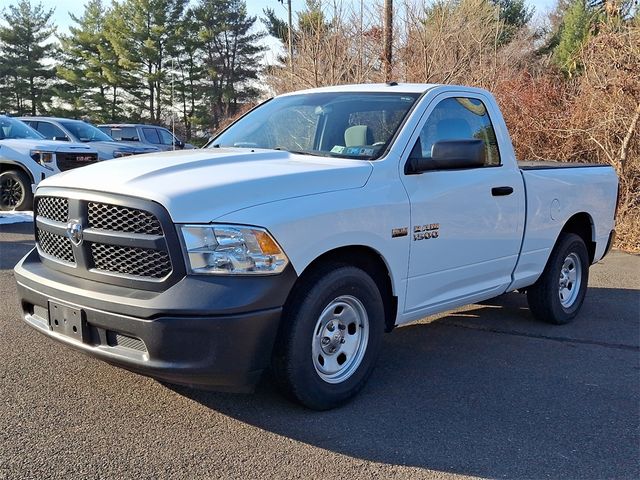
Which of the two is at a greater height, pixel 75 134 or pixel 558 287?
pixel 75 134

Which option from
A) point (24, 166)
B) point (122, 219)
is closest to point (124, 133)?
point (24, 166)

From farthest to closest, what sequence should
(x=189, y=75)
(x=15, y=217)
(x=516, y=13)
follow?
1. (x=189, y=75)
2. (x=516, y=13)
3. (x=15, y=217)

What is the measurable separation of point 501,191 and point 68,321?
321 cm

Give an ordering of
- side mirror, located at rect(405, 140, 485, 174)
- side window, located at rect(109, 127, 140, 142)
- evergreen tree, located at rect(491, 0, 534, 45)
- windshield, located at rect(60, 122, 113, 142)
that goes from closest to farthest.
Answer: side mirror, located at rect(405, 140, 485, 174), windshield, located at rect(60, 122, 113, 142), side window, located at rect(109, 127, 140, 142), evergreen tree, located at rect(491, 0, 534, 45)

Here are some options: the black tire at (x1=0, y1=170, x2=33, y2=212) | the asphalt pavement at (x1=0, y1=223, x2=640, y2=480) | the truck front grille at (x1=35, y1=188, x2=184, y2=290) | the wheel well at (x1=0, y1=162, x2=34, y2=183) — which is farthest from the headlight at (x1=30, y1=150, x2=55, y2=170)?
the truck front grille at (x1=35, y1=188, x2=184, y2=290)

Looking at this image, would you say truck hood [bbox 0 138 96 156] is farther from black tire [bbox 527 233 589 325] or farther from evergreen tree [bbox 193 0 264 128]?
evergreen tree [bbox 193 0 264 128]

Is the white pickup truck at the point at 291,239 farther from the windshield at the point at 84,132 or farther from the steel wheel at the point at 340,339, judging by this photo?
the windshield at the point at 84,132

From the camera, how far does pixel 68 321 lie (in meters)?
3.63

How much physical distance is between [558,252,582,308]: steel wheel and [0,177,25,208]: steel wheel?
31.0 ft

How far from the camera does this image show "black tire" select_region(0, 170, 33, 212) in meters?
11.7

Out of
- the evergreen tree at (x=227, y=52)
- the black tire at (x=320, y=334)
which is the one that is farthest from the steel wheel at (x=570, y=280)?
the evergreen tree at (x=227, y=52)

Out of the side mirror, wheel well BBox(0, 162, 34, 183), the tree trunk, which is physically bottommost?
wheel well BBox(0, 162, 34, 183)

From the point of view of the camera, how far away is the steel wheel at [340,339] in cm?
386

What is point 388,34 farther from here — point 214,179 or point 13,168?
point 214,179
